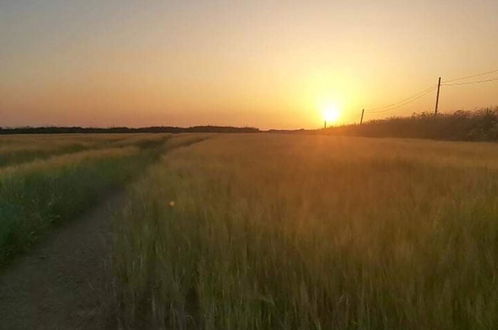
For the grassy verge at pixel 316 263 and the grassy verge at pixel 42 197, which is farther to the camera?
the grassy verge at pixel 42 197

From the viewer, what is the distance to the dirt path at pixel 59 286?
13.6 feet

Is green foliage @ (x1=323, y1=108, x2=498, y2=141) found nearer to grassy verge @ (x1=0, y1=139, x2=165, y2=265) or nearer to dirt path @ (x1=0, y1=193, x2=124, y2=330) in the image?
grassy verge @ (x1=0, y1=139, x2=165, y2=265)

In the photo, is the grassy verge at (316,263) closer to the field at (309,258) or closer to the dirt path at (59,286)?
the field at (309,258)

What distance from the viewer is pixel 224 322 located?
3.35 metres

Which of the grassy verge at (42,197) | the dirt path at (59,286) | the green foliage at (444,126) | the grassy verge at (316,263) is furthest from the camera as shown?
the green foliage at (444,126)

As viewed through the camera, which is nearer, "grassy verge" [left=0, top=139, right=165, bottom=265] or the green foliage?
"grassy verge" [left=0, top=139, right=165, bottom=265]

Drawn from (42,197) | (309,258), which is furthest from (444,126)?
(309,258)

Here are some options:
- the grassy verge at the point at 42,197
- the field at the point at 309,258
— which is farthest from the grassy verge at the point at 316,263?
the grassy verge at the point at 42,197

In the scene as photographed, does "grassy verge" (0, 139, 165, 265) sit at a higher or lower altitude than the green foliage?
lower

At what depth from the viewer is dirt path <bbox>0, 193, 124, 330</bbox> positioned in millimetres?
4145

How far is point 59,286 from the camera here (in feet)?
16.7

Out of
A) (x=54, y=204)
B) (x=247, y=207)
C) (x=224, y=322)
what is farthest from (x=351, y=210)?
(x=54, y=204)

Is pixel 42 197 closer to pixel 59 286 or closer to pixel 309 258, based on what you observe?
pixel 59 286

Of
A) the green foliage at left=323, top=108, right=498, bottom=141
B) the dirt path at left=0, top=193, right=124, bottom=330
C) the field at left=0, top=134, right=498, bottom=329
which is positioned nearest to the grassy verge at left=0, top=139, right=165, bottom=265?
the field at left=0, top=134, right=498, bottom=329
